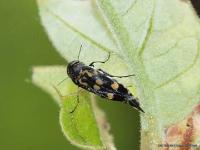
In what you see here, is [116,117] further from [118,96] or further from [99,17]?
[99,17]

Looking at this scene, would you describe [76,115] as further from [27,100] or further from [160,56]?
[27,100]

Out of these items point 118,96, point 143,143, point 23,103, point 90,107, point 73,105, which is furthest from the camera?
point 23,103

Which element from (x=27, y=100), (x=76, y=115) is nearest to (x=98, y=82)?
(x=76, y=115)

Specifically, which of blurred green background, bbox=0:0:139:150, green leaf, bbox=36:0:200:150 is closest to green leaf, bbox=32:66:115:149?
green leaf, bbox=36:0:200:150

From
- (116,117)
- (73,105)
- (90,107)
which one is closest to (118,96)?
(90,107)

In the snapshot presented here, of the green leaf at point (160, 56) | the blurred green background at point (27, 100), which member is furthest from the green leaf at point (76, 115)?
the blurred green background at point (27, 100)

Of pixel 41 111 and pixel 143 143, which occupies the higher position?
pixel 143 143

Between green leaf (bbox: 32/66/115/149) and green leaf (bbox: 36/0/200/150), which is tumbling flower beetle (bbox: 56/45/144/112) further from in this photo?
green leaf (bbox: 36/0/200/150)
